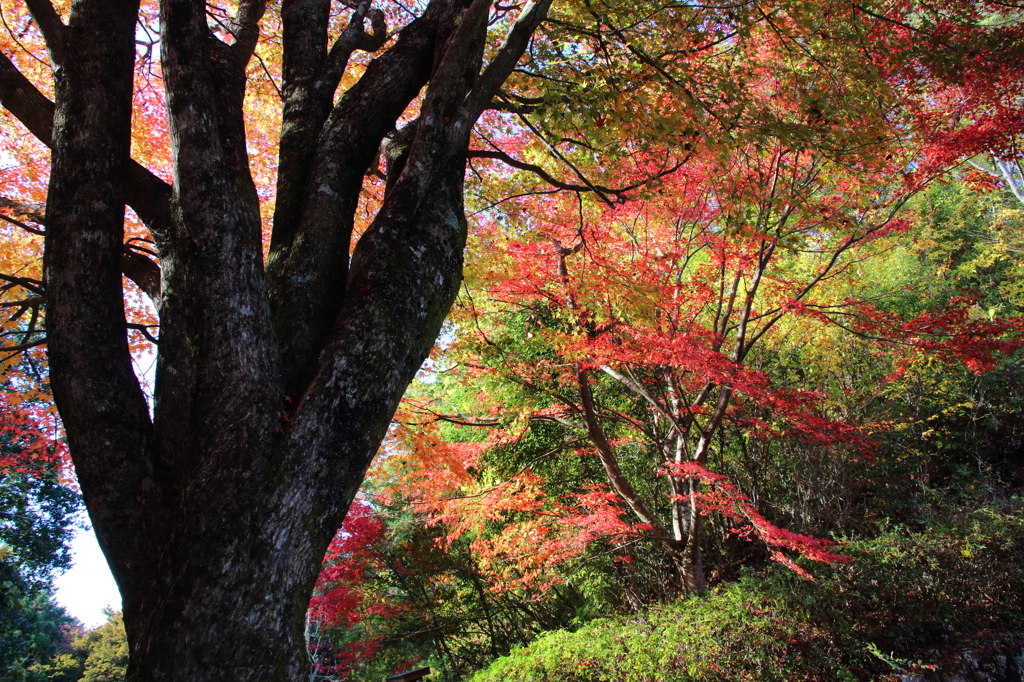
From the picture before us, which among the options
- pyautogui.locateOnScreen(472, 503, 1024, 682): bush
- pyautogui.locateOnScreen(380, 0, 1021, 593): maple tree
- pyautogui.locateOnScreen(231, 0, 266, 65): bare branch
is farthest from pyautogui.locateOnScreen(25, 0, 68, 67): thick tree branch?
pyautogui.locateOnScreen(472, 503, 1024, 682): bush

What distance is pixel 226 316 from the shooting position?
1634 millimetres

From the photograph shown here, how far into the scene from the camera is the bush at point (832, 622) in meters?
→ 5.30

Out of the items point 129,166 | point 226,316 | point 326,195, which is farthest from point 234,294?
point 129,166

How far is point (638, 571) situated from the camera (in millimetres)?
8734

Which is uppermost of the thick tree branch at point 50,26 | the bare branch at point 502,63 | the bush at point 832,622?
the thick tree branch at point 50,26

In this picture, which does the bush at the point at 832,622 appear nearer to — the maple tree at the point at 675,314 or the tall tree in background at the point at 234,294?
the maple tree at the point at 675,314

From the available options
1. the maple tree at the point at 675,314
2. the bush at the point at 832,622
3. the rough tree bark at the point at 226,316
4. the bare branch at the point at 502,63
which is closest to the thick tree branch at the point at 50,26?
the rough tree bark at the point at 226,316

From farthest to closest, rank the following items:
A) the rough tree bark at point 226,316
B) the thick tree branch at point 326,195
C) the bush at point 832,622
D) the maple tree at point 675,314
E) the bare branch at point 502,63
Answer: the maple tree at point 675,314 → the bush at point 832,622 → the bare branch at point 502,63 → the thick tree branch at point 326,195 → the rough tree bark at point 226,316

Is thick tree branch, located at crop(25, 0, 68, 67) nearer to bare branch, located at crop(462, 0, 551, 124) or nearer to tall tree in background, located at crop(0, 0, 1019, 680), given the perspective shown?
tall tree in background, located at crop(0, 0, 1019, 680)

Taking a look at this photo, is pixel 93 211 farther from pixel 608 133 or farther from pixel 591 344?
pixel 591 344

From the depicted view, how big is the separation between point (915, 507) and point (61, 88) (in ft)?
35.0

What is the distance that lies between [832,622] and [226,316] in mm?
6736

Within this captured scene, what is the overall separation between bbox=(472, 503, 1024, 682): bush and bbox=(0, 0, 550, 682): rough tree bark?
5174 millimetres

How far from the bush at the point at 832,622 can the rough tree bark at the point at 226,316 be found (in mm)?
5174
